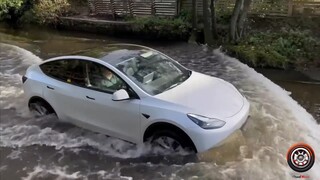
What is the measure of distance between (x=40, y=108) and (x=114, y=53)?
199 centimetres

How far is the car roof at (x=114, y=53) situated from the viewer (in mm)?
6508

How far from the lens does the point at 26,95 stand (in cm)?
762

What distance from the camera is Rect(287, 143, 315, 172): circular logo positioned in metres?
5.55

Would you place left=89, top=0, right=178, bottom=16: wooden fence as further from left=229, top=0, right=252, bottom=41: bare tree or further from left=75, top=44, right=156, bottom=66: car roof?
left=75, top=44, right=156, bottom=66: car roof

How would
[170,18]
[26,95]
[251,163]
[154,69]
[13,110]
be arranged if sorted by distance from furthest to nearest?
[170,18]
[13,110]
[26,95]
[154,69]
[251,163]

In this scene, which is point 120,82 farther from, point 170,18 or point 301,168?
point 170,18

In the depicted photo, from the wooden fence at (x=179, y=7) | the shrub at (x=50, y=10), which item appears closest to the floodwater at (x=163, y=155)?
the wooden fence at (x=179, y=7)

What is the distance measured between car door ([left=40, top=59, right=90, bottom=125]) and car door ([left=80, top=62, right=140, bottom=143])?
0.17m

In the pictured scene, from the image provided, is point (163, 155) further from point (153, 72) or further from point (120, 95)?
point (153, 72)

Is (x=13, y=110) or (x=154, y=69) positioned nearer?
(x=154, y=69)

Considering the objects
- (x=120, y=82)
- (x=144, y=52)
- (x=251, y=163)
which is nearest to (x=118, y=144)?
(x=120, y=82)

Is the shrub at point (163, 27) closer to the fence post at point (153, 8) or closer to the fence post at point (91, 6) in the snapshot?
the fence post at point (153, 8)

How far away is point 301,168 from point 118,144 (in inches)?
116

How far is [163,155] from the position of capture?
237 inches
